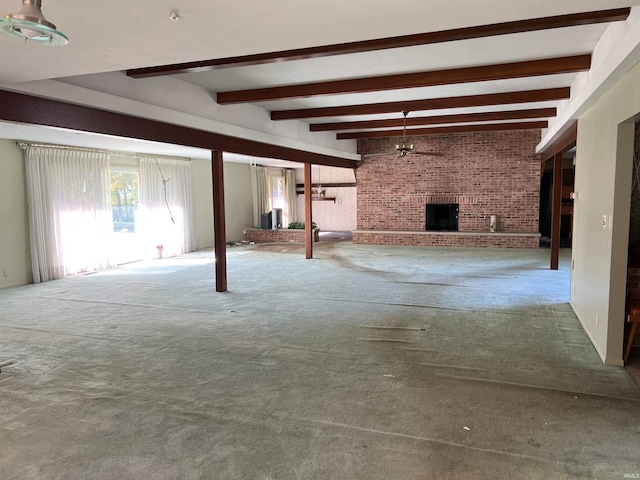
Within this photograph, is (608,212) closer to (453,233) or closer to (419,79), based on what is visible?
(419,79)

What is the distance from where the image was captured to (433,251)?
10.3 m

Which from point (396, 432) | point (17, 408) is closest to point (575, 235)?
point (396, 432)

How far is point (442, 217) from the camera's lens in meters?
11.4

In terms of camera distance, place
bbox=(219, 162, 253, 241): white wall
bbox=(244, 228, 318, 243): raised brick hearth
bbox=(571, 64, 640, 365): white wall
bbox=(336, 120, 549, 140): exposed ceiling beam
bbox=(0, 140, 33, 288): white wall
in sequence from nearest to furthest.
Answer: bbox=(571, 64, 640, 365): white wall, bbox=(0, 140, 33, 288): white wall, bbox=(336, 120, 549, 140): exposed ceiling beam, bbox=(219, 162, 253, 241): white wall, bbox=(244, 228, 318, 243): raised brick hearth

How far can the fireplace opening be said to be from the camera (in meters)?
11.3

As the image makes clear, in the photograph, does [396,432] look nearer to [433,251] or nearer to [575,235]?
[575,235]

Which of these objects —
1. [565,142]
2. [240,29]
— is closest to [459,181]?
[565,142]

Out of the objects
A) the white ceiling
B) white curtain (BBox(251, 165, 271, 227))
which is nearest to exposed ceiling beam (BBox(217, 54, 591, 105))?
the white ceiling

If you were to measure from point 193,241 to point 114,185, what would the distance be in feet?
8.18

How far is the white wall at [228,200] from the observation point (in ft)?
37.2

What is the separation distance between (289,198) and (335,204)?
1666mm

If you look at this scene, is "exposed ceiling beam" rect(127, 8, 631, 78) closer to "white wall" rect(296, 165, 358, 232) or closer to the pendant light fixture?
the pendant light fixture

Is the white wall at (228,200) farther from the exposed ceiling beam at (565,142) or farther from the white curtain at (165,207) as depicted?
the exposed ceiling beam at (565,142)

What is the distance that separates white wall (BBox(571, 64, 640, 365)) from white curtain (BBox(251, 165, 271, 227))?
33.9 feet
